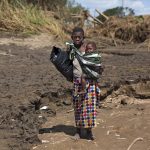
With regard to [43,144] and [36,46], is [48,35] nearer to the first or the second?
[36,46]

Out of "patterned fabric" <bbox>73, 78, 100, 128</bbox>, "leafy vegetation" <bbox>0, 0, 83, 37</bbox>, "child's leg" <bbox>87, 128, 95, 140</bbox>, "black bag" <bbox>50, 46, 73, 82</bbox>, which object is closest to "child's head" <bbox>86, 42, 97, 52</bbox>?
"black bag" <bbox>50, 46, 73, 82</bbox>

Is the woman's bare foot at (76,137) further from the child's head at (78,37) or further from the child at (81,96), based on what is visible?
the child's head at (78,37)

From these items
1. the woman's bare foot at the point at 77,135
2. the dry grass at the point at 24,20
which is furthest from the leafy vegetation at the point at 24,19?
the woman's bare foot at the point at 77,135

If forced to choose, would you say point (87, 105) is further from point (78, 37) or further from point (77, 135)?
point (78, 37)

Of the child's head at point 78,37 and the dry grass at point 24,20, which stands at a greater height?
the dry grass at point 24,20

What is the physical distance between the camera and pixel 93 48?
5742 mm

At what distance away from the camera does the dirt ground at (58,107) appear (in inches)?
229

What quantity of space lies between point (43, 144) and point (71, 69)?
101cm

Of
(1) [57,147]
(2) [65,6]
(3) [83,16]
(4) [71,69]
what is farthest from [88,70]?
(2) [65,6]

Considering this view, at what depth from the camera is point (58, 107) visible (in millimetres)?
8000

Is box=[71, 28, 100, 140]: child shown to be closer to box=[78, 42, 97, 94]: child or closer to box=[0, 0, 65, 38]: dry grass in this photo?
box=[78, 42, 97, 94]: child

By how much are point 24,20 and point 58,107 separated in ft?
27.7

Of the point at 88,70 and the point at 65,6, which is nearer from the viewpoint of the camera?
the point at 88,70

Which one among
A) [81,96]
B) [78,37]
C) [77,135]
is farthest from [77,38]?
[77,135]
